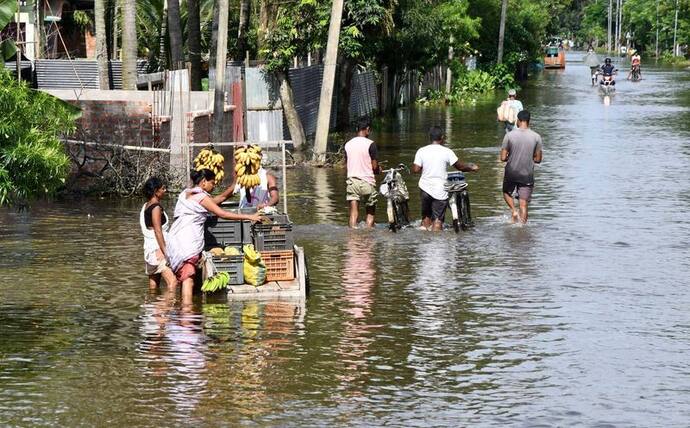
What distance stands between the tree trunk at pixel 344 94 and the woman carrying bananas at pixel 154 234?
859 inches

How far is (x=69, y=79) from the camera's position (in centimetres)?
3609

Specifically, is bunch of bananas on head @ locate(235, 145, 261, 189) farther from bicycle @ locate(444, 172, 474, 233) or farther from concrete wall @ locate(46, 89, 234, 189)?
concrete wall @ locate(46, 89, 234, 189)

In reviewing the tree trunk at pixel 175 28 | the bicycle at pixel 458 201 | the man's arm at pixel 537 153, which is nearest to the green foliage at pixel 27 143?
the bicycle at pixel 458 201

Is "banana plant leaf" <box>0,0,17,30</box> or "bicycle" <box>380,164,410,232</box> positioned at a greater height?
"banana plant leaf" <box>0,0,17,30</box>

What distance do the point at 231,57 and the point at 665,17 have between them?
4270 inches

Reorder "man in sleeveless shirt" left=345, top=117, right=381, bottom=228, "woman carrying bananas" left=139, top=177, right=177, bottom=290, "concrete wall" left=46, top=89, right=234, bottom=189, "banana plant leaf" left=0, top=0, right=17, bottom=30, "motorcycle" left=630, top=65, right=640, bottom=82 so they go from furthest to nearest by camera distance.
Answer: "motorcycle" left=630, top=65, right=640, bottom=82
"concrete wall" left=46, top=89, right=234, bottom=189
"man in sleeveless shirt" left=345, top=117, right=381, bottom=228
"banana plant leaf" left=0, top=0, right=17, bottom=30
"woman carrying bananas" left=139, top=177, right=177, bottom=290

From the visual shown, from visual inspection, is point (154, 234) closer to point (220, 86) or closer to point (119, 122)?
point (119, 122)

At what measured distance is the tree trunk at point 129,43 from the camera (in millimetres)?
26562

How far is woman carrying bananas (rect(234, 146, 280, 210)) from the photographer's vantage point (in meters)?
15.4

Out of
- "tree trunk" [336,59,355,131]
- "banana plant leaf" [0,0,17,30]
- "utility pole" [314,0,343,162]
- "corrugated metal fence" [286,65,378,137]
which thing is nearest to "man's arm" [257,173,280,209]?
"banana plant leaf" [0,0,17,30]

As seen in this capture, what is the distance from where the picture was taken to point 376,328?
41.7 feet

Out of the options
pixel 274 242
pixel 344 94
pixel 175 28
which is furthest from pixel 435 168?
pixel 344 94

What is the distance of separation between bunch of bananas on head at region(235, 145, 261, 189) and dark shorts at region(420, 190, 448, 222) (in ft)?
12.6

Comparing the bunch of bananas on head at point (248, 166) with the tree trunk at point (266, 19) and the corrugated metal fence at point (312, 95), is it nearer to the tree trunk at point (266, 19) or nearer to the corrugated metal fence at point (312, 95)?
the tree trunk at point (266, 19)
